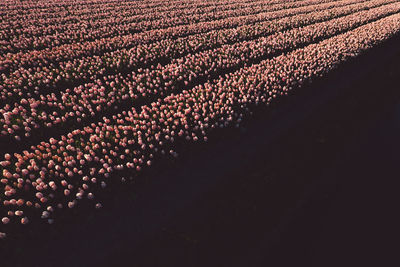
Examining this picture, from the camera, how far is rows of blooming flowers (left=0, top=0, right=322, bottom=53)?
12555 mm

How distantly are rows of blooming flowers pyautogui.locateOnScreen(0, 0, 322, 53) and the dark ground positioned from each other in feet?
36.0

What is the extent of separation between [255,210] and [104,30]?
15.0 metres

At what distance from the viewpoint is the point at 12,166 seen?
4777 mm

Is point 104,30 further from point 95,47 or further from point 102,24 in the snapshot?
point 95,47

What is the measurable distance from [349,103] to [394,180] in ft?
12.6

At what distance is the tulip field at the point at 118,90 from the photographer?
15.3 ft

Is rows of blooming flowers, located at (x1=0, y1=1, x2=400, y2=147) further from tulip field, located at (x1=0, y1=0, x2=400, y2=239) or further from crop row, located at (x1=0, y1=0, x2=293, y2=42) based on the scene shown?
crop row, located at (x1=0, y1=0, x2=293, y2=42)

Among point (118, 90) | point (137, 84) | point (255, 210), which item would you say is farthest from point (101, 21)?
point (255, 210)

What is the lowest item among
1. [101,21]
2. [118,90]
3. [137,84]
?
[118,90]

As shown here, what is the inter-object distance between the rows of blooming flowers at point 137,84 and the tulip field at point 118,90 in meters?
0.05

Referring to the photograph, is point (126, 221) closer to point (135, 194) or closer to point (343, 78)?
point (135, 194)

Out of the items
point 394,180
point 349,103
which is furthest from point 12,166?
point 349,103

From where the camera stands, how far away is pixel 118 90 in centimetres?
783

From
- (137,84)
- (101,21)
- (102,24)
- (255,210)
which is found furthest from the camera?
(101,21)
